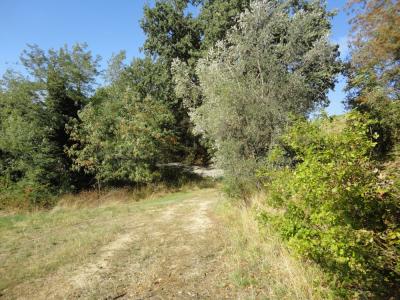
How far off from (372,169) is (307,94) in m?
8.47

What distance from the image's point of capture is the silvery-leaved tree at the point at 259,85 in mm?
9711

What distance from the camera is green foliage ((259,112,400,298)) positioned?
3.03 meters

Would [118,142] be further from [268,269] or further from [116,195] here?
[268,269]

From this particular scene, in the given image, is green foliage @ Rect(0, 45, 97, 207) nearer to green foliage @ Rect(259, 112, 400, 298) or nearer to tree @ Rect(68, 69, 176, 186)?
tree @ Rect(68, 69, 176, 186)

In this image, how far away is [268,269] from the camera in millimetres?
4984

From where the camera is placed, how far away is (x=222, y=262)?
574 cm

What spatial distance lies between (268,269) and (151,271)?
2190 millimetres

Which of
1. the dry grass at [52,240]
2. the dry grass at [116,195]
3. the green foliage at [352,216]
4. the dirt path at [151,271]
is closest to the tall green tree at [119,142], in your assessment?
the dry grass at [116,195]

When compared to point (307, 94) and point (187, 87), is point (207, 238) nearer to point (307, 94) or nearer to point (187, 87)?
point (307, 94)

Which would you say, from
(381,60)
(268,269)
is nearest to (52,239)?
(268,269)

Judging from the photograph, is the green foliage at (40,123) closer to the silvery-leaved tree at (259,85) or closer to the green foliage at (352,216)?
the silvery-leaved tree at (259,85)

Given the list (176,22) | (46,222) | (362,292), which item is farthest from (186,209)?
(176,22)

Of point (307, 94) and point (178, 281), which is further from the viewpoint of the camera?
point (307, 94)

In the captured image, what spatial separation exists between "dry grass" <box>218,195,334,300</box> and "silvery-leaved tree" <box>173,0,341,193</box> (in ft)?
10.2
